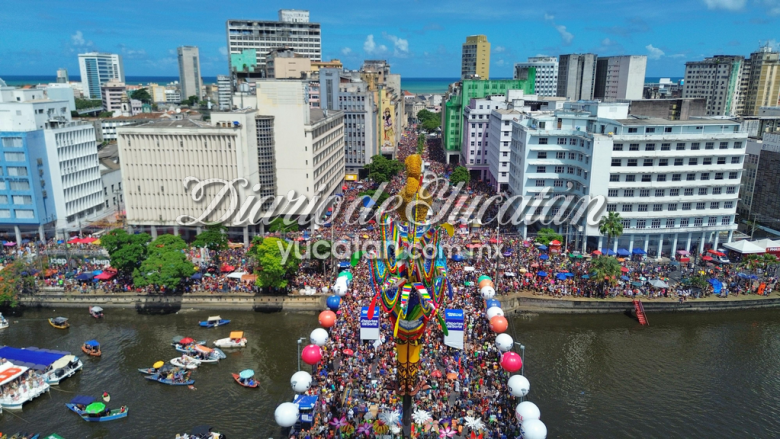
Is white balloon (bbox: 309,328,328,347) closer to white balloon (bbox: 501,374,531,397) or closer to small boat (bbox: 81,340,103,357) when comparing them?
white balloon (bbox: 501,374,531,397)

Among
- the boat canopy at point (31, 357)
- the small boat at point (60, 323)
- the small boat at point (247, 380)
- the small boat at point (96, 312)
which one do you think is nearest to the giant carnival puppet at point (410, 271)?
the small boat at point (247, 380)

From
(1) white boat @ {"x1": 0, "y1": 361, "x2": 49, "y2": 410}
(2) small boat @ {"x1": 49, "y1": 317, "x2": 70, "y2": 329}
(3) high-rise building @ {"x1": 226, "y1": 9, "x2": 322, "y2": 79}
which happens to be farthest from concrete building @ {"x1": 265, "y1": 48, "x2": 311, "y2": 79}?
(1) white boat @ {"x1": 0, "y1": 361, "x2": 49, "y2": 410}

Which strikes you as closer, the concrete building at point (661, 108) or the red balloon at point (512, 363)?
the red balloon at point (512, 363)

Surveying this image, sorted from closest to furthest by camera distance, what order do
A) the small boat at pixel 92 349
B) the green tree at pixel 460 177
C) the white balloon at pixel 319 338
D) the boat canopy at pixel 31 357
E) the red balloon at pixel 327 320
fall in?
the white balloon at pixel 319 338
the boat canopy at pixel 31 357
the red balloon at pixel 327 320
the small boat at pixel 92 349
the green tree at pixel 460 177

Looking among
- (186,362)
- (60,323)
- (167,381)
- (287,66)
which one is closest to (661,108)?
(186,362)

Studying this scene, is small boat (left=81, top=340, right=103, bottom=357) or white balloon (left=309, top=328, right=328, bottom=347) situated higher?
white balloon (left=309, top=328, right=328, bottom=347)

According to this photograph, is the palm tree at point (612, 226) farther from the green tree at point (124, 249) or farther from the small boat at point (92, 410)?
the green tree at point (124, 249)

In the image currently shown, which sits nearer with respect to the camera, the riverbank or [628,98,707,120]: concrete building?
the riverbank

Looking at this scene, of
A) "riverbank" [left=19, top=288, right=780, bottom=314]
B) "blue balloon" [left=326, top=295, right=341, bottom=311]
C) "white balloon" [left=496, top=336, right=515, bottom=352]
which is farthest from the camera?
"riverbank" [left=19, top=288, right=780, bottom=314]

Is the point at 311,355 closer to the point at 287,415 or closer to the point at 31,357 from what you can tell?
the point at 287,415
